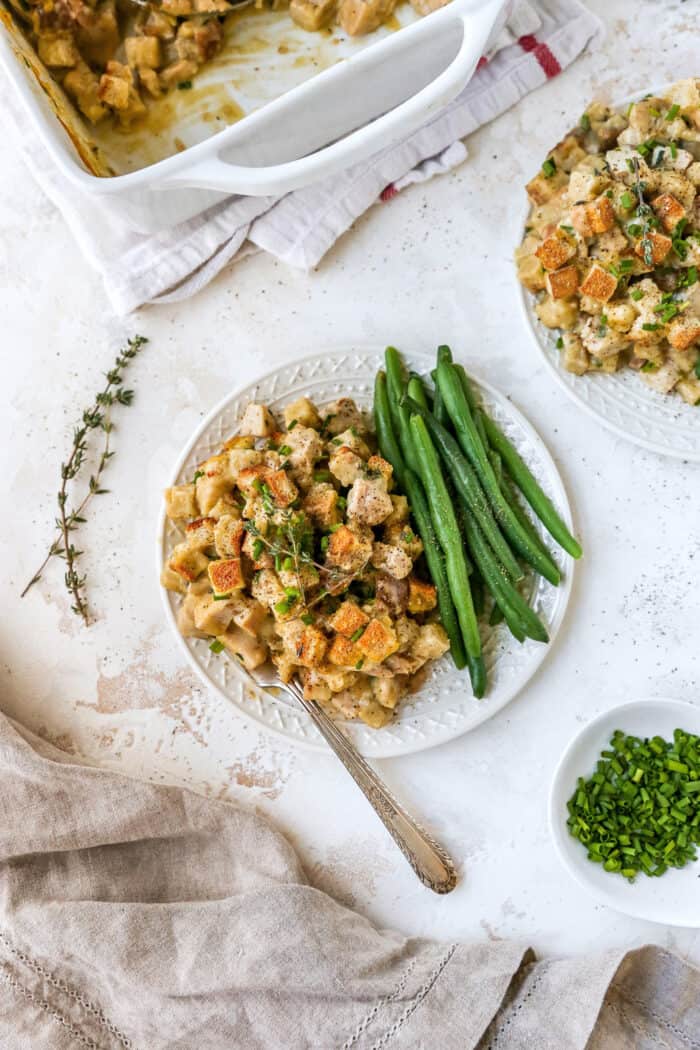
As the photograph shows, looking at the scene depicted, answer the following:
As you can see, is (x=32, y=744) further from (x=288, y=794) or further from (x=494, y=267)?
(x=494, y=267)

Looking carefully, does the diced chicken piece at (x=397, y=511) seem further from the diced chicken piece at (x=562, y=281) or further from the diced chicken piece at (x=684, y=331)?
the diced chicken piece at (x=684, y=331)

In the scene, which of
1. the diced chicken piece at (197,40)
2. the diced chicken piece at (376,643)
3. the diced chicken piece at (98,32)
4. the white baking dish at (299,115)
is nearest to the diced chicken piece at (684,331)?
the white baking dish at (299,115)

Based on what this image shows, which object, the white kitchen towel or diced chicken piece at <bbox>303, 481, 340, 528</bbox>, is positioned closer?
diced chicken piece at <bbox>303, 481, 340, 528</bbox>

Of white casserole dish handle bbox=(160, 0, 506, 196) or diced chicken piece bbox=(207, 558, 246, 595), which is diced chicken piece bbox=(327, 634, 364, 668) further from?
white casserole dish handle bbox=(160, 0, 506, 196)

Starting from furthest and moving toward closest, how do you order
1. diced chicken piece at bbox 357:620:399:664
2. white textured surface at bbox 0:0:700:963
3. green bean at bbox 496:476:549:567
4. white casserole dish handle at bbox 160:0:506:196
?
white textured surface at bbox 0:0:700:963 → green bean at bbox 496:476:549:567 → diced chicken piece at bbox 357:620:399:664 → white casserole dish handle at bbox 160:0:506:196

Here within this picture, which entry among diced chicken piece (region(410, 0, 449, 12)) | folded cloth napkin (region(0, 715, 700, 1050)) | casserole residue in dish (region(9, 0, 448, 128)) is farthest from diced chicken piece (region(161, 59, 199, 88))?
folded cloth napkin (region(0, 715, 700, 1050))

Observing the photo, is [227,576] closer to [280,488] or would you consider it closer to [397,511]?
[280,488]

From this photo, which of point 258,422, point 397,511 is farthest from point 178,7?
point 397,511
